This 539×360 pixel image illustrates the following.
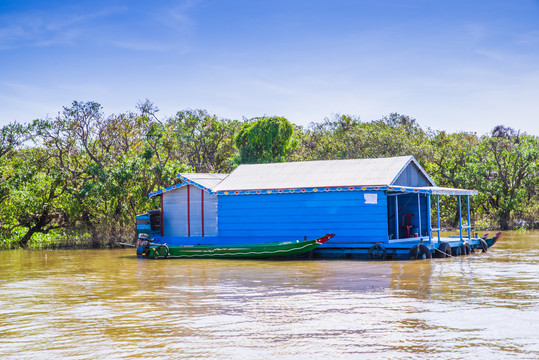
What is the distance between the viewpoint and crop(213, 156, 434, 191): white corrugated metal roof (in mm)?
22297

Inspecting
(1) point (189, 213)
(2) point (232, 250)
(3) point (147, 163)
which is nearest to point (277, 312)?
(2) point (232, 250)

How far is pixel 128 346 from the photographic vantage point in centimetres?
893

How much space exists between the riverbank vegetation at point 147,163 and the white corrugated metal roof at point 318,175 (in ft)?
32.3

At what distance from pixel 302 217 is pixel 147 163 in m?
14.6

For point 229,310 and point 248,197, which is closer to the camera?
point 229,310

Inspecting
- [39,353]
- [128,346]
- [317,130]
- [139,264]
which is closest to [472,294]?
[128,346]

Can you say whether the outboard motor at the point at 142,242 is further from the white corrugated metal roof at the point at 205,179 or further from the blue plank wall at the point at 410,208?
the blue plank wall at the point at 410,208

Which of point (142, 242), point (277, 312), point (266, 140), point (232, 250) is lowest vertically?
point (277, 312)

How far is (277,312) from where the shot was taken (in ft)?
37.2

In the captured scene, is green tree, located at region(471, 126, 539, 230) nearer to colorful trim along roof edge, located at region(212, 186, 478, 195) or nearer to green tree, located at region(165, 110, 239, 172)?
green tree, located at region(165, 110, 239, 172)

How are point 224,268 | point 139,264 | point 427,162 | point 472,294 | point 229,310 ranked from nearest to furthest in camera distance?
point 229,310
point 472,294
point 224,268
point 139,264
point 427,162

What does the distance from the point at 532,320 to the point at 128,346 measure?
6.47 m

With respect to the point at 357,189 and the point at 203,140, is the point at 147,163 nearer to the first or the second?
the point at 203,140

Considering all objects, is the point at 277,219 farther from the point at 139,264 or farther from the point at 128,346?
the point at 128,346
